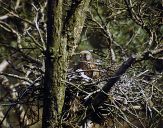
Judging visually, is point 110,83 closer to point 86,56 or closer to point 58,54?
point 58,54

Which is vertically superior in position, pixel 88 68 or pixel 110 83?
pixel 88 68

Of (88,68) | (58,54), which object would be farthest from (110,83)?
(88,68)

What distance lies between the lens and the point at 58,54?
10.6ft

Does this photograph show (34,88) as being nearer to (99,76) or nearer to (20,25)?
(99,76)

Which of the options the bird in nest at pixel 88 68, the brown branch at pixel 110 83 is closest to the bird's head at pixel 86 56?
the bird in nest at pixel 88 68

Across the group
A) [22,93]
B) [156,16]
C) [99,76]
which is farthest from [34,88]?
[156,16]

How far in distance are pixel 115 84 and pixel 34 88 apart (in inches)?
24.1

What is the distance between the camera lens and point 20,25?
702cm

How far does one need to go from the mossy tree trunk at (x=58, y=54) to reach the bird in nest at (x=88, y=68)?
13.6 inches

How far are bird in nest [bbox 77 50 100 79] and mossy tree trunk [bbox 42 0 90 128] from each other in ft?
1.14

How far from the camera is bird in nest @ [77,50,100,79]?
12.2 feet

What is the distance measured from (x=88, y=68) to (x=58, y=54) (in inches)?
27.1

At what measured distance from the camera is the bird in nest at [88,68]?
3727 millimetres

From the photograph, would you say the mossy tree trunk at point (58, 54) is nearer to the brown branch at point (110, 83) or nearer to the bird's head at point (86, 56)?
the brown branch at point (110, 83)
